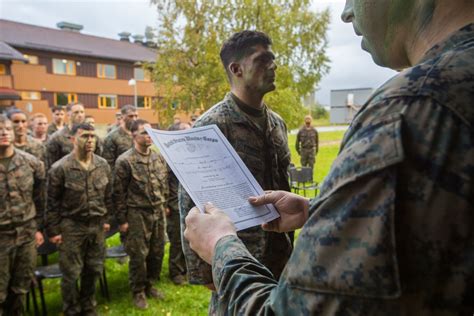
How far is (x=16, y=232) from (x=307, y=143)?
34.6 ft

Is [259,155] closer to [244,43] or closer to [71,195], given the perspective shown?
[244,43]

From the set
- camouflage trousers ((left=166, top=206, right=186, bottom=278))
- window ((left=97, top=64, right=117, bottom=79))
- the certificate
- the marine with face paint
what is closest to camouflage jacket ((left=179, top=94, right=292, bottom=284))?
the certificate

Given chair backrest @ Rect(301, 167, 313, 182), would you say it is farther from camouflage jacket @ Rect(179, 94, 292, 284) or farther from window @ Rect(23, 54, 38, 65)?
window @ Rect(23, 54, 38, 65)

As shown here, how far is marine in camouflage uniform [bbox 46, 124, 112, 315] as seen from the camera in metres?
4.30

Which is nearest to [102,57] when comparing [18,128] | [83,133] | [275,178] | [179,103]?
[179,103]

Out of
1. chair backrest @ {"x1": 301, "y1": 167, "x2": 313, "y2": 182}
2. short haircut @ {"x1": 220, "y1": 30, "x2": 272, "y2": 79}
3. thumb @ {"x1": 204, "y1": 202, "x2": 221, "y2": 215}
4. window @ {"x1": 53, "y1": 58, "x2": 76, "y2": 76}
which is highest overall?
window @ {"x1": 53, "y1": 58, "x2": 76, "y2": 76}

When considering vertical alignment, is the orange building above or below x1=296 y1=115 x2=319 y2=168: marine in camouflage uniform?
above

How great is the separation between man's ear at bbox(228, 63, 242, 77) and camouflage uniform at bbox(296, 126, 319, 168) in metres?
10.9

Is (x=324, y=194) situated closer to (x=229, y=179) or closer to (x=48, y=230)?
(x=229, y=179)

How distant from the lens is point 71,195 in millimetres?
4367

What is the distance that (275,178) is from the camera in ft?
8.18

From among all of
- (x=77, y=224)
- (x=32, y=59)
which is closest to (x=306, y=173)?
(x=77, y=224)

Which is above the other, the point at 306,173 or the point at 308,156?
the point at 308,156

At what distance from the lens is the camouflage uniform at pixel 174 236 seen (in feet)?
18.8
